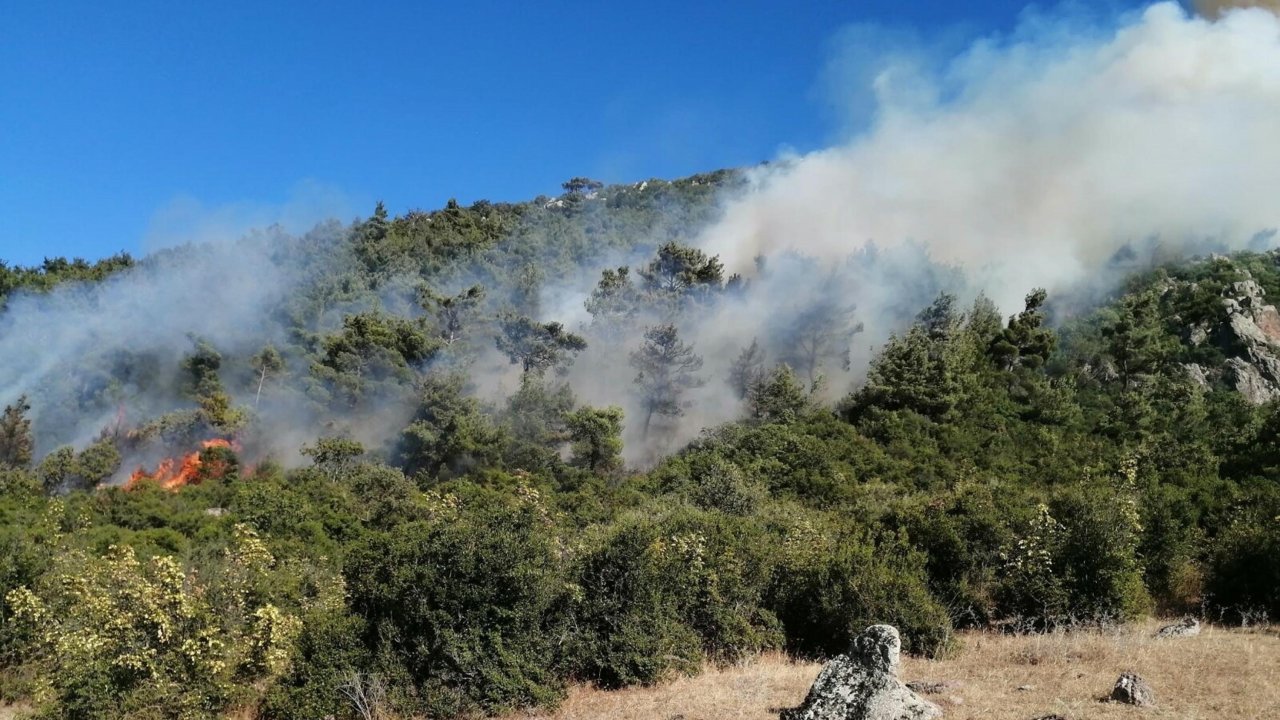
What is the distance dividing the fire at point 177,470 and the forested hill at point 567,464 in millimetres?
468

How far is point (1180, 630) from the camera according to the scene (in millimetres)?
18453

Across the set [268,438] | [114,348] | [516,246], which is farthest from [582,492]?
[516,246]

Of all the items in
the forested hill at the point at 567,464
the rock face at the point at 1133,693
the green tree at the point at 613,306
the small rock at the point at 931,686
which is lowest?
the small rock at the point at 931,686

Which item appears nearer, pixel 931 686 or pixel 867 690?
pixel 867 690

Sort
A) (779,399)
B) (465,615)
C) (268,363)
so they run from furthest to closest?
1. (268,363)
2. (779,399)
3. (465,615)

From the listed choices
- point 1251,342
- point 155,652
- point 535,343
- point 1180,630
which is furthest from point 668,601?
point 1251,342

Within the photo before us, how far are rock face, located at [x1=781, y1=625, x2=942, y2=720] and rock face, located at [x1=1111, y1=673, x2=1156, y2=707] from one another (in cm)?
273

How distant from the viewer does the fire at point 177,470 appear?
62531mm

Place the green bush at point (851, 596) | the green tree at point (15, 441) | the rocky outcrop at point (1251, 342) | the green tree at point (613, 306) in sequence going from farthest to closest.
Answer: the green tree at point (613, 306)
the green tree at point (15, 441)
the rocky outcrop at point (1251, 342)
the green bush at point (851, 596)

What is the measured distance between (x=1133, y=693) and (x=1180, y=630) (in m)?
8.19

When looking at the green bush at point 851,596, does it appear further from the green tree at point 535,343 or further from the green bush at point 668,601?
the green tree at point 535,343

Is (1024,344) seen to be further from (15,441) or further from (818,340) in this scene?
(15,441)

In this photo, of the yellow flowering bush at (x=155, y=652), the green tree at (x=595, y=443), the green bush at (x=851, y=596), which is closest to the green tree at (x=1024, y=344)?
the green tree at (x=595, y=443)

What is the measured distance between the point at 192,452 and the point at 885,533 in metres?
60.2
